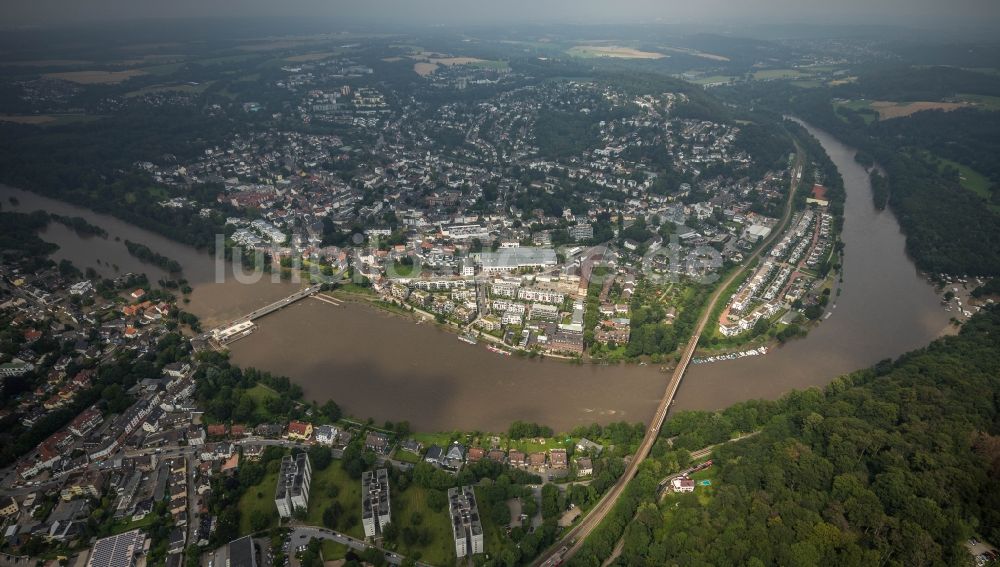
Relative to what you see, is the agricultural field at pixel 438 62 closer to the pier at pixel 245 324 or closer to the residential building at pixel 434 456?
the pier at pixel 245 324

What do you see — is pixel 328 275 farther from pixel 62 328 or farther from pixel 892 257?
pixel 892 257

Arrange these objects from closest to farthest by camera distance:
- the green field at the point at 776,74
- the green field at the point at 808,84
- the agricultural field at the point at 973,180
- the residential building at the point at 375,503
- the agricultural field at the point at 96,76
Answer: the residential building at the point at 375,503 → the agricultural field at the point at 973,180 → the agricultural field at the point at 96,76 → the green field at the point at 808,84 → the green field at the point at 776,74

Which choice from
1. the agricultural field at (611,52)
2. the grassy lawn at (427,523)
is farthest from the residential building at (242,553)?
the agricultural field at (611,52)

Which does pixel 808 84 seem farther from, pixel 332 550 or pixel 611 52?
pixel 332 550

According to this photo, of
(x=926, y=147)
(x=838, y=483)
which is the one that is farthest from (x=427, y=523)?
(x=926, y=147)

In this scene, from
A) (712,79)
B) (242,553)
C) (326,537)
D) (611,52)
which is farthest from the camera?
(611,52)
